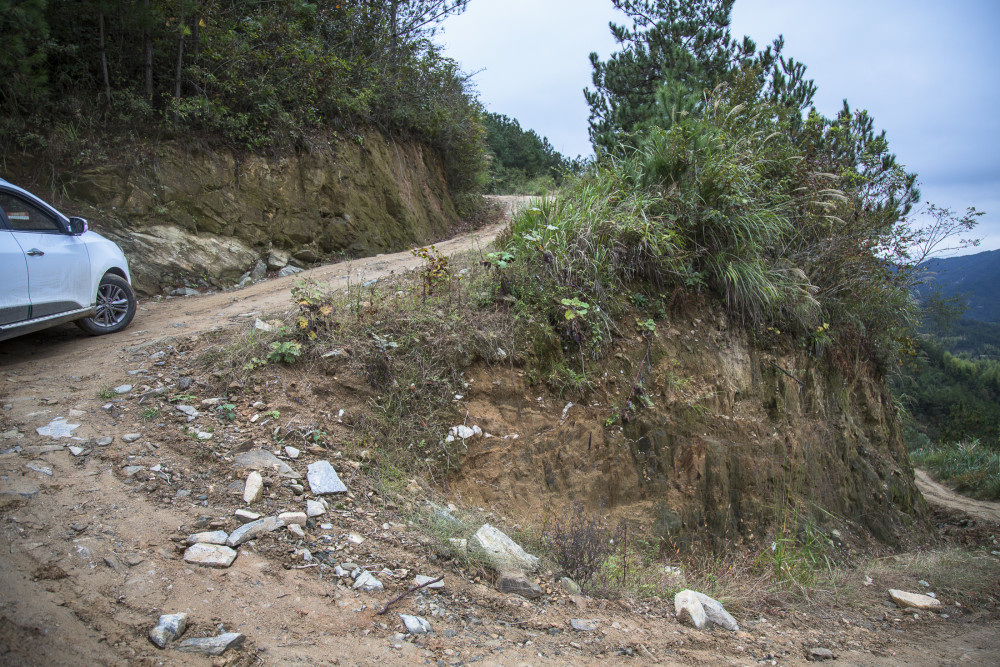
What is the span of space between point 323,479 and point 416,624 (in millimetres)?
1362

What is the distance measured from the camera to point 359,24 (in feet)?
35.9

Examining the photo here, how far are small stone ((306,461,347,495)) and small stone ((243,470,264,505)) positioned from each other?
32cm

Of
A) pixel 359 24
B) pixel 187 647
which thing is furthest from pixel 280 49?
pixel 187 647

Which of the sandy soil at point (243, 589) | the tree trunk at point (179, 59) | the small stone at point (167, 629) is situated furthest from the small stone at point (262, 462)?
the tree trunk at point (179, 59)

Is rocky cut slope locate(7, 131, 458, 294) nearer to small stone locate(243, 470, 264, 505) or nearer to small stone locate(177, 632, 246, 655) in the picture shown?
small stone locate(243, 470, 264, 505)

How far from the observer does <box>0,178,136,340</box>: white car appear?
4.70 m

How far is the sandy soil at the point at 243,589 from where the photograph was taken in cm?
239

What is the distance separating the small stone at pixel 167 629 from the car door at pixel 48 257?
13.1ft

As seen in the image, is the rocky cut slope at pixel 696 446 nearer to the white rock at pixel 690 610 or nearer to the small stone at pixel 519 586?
the small stone at pixel 519 586

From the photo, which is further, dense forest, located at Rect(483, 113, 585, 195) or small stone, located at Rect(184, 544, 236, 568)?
dense forest, located at Rect(483, 113, 585, 195)

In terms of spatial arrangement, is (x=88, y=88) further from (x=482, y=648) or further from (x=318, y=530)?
(x=482, y=648)

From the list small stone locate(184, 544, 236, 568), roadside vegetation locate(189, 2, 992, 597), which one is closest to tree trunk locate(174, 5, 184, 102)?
roadside vegetation locate(189, 2, 992, 597)

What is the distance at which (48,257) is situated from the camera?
5020mm

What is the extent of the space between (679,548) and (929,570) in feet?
10.1
